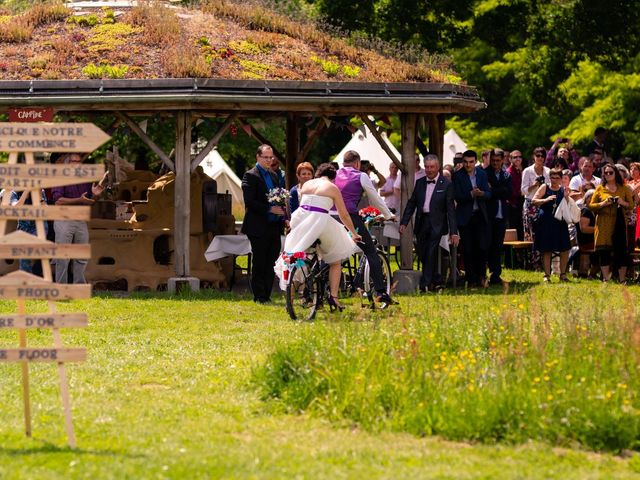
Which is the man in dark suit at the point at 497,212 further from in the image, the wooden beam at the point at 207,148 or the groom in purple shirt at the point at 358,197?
the wooden beam at the point at 207,148

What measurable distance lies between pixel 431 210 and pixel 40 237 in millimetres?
10662

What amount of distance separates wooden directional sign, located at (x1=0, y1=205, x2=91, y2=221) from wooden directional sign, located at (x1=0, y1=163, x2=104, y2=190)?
0.14 metres

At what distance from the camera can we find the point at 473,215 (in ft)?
69.2

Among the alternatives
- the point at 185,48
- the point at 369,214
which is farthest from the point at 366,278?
the point at 185,48

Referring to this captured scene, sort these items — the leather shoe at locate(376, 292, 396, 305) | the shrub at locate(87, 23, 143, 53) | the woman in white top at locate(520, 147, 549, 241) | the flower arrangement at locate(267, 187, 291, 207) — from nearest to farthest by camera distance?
the leather shoe at locate(376, 292, 396, 305)
the flower arrangement at locate(267, 187, 291, 207)
the shrub at locate(87, 23, 143, 53)
the woman in white top at locate(520, 147, 549, 241)

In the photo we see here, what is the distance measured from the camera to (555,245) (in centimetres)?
2173

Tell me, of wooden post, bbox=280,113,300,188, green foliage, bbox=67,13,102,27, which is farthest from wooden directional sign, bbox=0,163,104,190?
wooden post, bbox=280,113,300,188

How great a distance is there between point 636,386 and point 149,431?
342 cm

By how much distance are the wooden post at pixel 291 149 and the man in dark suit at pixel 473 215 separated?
4307 mm

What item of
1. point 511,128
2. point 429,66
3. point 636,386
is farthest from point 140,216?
point 511,128

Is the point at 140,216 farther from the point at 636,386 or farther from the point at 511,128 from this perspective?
the point at 511,128

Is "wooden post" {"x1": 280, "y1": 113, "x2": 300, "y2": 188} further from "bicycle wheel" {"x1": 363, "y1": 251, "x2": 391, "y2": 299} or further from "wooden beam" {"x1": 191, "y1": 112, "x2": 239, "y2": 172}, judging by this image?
"bicycle wheel" {"x1": 363, "y1": 251, "x2": 391, "y2": 299}

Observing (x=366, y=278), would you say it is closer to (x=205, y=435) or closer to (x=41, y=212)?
(x=205, y=435)

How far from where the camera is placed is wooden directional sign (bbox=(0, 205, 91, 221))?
9.91 meters
